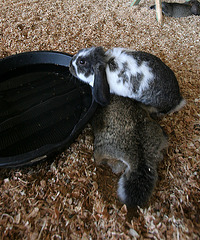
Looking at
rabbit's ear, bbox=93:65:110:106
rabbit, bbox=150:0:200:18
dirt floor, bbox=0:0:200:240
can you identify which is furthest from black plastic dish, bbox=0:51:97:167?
rabbit, bbox=150:0:200:18

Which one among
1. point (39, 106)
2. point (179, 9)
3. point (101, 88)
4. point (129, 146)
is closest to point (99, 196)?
point (129, 146)

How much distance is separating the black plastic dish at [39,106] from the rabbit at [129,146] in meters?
0.25

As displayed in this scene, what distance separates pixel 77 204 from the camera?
175cm

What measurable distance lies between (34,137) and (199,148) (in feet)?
5.96

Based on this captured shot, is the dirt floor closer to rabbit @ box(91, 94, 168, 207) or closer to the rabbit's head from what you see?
rabbit @ box(91, 94, 168, 207)

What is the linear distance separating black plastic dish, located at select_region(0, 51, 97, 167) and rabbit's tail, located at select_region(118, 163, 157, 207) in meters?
0.65

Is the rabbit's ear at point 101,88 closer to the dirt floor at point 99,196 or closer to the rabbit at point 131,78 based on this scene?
the rabbit at point 131,78

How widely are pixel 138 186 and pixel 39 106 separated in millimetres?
1481

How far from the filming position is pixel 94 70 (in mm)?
2391

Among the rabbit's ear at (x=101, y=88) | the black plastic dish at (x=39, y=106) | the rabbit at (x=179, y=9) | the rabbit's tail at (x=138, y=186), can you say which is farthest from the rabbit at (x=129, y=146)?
the rabbit at (x=179, y=9)

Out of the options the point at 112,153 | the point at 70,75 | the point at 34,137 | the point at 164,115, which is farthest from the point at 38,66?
the point at 164,115

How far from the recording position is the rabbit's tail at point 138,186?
169cm

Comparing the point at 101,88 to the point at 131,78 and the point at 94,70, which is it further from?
the point at 131,78

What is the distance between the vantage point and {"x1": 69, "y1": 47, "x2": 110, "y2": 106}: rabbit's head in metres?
2.28
